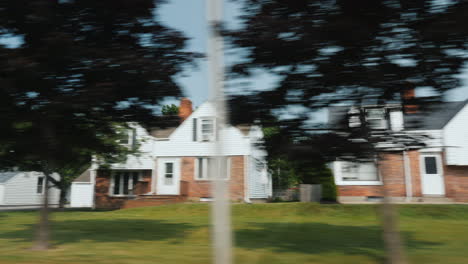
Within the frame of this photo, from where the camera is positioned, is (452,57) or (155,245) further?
(155,245)

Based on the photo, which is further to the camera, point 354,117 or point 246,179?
point 246,179

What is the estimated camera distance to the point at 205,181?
2712 cm

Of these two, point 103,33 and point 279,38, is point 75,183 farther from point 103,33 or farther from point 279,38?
point 279,38

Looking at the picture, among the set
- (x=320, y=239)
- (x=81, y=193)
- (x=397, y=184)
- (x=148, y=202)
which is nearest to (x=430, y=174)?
(x=397, y=184)

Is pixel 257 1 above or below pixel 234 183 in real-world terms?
above

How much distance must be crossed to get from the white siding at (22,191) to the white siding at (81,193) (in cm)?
1030

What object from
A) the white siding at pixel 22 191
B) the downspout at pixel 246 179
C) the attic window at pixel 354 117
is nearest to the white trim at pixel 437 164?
the downspout at pixel 246 179

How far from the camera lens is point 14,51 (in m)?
7.13

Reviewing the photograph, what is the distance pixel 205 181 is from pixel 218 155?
72.6 feet

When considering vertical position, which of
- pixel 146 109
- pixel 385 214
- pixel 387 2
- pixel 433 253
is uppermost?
pixel 387 2

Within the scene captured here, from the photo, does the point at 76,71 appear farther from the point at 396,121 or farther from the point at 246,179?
the point at 246,179

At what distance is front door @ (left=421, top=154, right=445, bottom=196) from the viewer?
2369 cm

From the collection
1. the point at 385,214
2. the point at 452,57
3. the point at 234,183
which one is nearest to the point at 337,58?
the point at 452,57

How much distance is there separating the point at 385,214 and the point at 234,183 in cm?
2025
